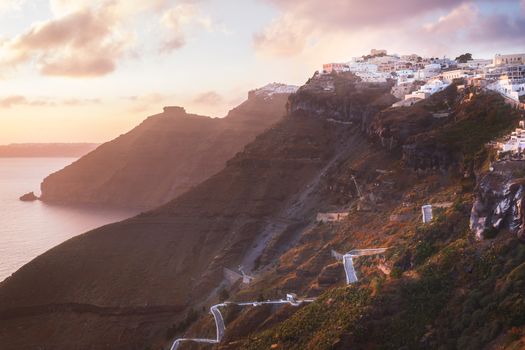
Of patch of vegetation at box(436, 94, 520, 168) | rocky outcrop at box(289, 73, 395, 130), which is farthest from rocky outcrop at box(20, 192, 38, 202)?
patch of vegetation at box(436, 94, 520, 168)

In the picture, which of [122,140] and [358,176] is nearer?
[358,176]

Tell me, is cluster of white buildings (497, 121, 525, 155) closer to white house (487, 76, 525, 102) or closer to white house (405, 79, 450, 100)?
white house (487, 76, 525, 102)

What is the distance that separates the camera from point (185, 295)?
5684 centimetres

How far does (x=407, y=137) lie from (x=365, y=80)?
26.0 m

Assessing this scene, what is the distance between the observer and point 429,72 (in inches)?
3002

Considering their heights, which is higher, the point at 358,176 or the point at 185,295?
the point at 358,176

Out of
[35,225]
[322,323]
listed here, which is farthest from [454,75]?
[35,225]

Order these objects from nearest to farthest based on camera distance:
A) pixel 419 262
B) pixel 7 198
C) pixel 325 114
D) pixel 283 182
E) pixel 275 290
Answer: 1. pixel 419 262
2. pixel 275 290
3. pixel 283 182
4. pixel 325 114
5. pixel 7 198

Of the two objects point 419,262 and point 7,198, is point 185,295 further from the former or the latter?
point 7,198

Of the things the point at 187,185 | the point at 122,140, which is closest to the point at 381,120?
the point at 187,185

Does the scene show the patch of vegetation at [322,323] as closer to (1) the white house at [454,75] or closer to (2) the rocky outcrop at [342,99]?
(1) the white house at [454,75]

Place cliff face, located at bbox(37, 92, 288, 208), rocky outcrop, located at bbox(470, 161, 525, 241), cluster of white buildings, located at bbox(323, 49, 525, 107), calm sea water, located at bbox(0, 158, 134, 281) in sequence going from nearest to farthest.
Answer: rocky outcrop, located at bbox(470, 161, 525, 241) < cluster of white buildings, located at bbox(323, 49, 525, 107) < calm sea water, located at bbox(0, 158, 134, 281) < cliff face, located at bbox(37, 92, 288, 208)

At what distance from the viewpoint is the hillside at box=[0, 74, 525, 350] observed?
31.0 metres

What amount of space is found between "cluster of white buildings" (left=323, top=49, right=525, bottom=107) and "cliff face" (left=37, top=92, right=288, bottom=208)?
37264mm
